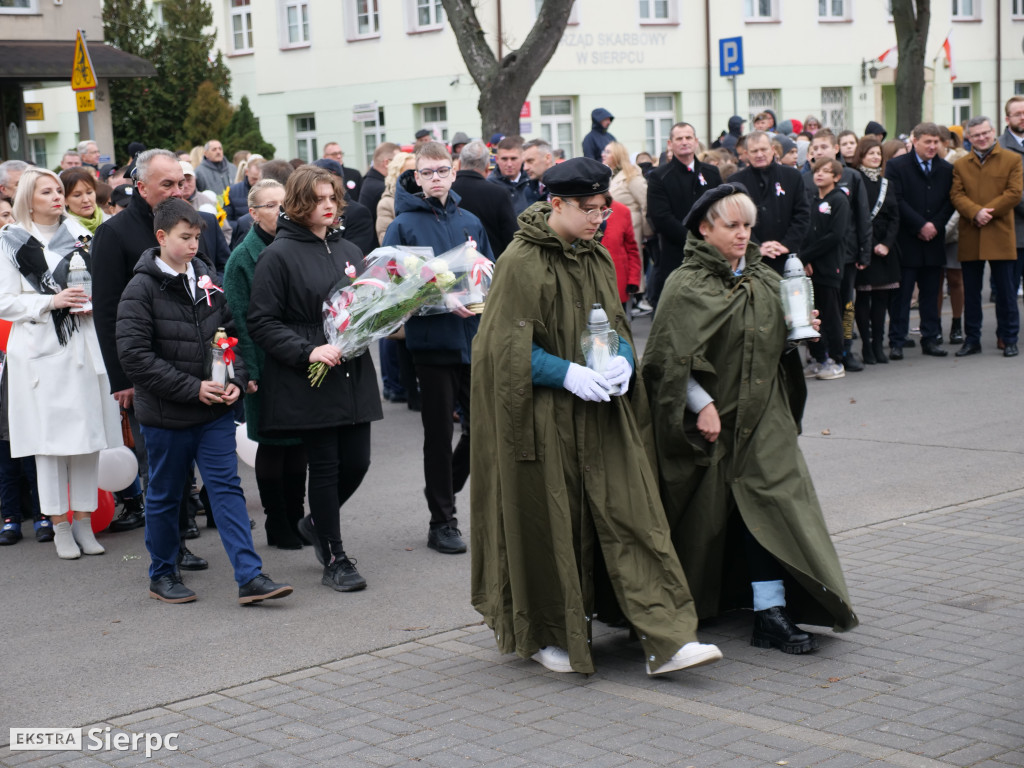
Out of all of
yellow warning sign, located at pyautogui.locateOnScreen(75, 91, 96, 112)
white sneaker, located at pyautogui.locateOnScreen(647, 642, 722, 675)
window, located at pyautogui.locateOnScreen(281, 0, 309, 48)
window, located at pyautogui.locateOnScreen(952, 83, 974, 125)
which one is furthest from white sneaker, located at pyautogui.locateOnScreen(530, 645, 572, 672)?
window, located at pyautogui.locateOnScreen(952, 83, 974, 125)

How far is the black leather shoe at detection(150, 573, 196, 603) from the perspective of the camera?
6.60 m

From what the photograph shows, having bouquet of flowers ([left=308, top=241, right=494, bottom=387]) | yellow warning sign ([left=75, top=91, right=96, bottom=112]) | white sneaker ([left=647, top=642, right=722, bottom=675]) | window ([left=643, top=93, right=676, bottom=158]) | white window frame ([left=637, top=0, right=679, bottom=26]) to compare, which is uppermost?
white window frame ([left=637, top=0, right=679, bottom=26])

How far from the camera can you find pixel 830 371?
12648 mm

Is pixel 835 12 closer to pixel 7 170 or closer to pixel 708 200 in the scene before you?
pixel 7 170

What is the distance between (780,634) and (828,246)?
294 inches

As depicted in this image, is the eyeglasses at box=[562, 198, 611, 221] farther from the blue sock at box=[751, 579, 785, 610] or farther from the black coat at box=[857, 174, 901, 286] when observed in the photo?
the black coat at box=[857, 174, 901, 286]

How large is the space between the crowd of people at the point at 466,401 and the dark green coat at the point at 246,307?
0.04 ft

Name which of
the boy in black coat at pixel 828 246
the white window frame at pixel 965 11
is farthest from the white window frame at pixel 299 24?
the boy in black coat at pixel 828 246

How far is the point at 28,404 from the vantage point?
7551 mm

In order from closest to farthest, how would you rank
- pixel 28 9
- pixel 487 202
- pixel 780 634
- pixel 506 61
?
pixel 780 634 < pixel 487 202 < pixel 506 61 < pixel 28 9

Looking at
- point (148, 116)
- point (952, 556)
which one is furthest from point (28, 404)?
point (148, 116)

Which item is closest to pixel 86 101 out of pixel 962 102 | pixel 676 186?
pixel 676 186

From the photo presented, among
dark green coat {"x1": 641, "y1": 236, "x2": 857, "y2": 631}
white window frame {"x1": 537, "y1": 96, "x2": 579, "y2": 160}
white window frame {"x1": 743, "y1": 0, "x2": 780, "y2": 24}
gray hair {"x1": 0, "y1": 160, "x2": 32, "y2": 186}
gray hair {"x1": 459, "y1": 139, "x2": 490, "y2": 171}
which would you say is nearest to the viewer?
dark green coat {"x1": 641, "y1": 236, "x2": 857, "y2": 631}

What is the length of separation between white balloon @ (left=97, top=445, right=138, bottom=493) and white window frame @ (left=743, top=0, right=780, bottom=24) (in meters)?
28.9
